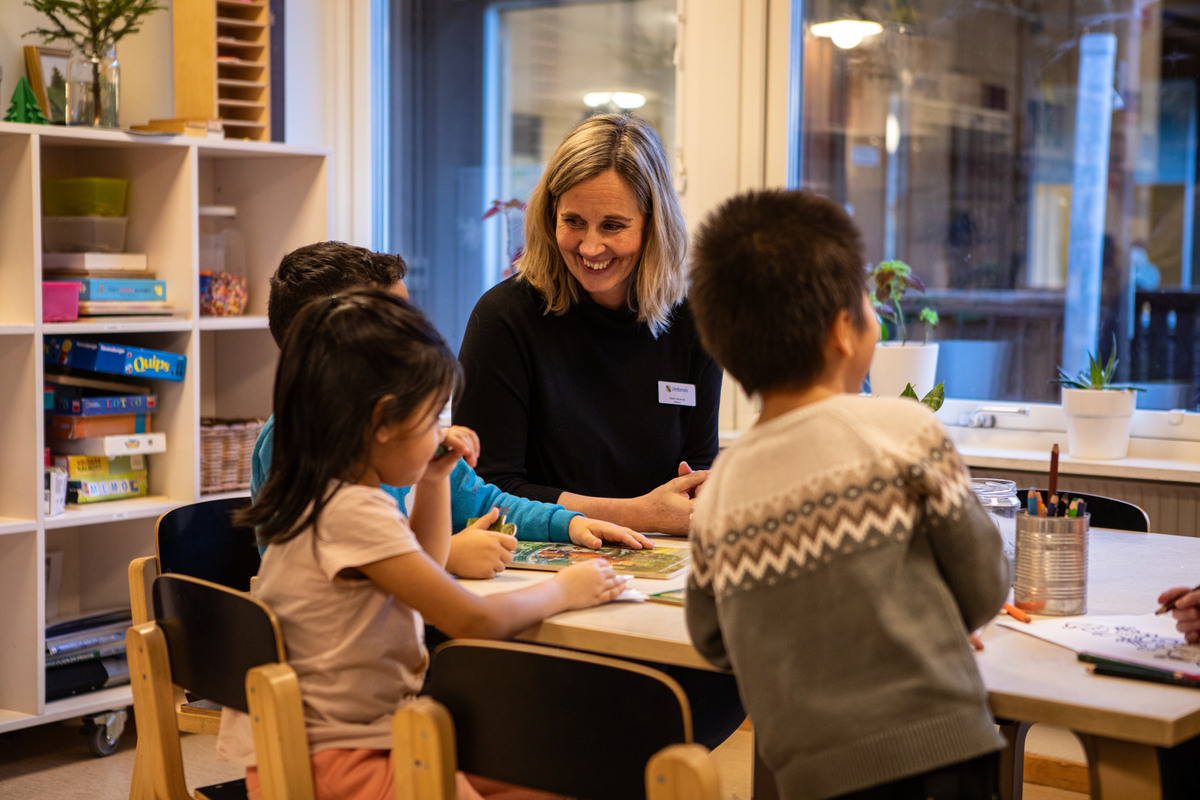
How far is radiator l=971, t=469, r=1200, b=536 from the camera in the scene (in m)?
2.61

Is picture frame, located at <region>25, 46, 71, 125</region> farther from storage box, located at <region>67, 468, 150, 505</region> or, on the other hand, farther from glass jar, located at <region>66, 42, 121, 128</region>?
storage box, located at <region>67, 468, 150, 505</region>

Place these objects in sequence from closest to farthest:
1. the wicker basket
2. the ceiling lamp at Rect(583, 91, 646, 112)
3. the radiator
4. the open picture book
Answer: the open picture book < the radiator < the wicker basket < the ceiling lamp at Rect(583, 91, 646, 112)

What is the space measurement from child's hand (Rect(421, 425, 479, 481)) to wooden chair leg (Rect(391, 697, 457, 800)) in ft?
1.22

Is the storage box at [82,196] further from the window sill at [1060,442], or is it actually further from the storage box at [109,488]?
the window sill at [1060,442]

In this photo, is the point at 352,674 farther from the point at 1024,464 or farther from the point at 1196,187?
the point at 1196,187

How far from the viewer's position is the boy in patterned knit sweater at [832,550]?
40.4 inches

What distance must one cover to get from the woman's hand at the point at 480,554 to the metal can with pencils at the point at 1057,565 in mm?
655

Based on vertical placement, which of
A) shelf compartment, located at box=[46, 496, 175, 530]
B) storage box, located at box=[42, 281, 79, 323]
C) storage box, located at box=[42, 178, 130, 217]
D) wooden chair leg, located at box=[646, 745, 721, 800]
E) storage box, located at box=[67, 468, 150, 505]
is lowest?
shelf compartment, located at box=[46, 496, 175, 530]

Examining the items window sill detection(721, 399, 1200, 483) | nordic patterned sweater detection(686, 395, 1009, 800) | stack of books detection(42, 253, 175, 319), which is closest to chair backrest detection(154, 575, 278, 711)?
nordic patterned sweater detection(686, 395, 1009, 800)

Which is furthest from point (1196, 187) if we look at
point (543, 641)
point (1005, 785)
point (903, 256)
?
point (543, 641)

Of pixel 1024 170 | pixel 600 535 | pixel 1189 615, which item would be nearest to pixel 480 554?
pixel 600 535

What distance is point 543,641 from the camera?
1.35 metres

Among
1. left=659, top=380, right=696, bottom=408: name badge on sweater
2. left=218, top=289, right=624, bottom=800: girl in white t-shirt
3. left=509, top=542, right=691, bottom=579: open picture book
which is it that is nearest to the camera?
left=218, top=289, right=624, bottom=800: girl in white t-shirt

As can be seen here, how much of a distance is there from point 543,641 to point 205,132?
2.18 metres
